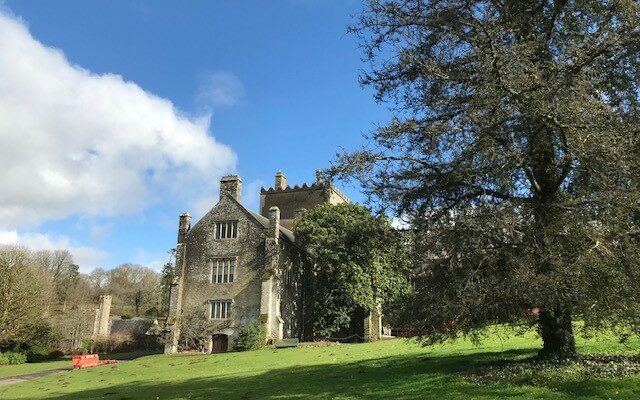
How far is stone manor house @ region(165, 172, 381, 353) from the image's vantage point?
3856cm

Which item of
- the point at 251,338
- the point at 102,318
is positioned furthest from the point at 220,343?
the point at 102,318

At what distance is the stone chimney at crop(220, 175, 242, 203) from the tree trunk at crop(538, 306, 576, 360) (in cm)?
3255

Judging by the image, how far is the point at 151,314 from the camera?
235 ft

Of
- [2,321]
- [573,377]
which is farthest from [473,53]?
[2,321]

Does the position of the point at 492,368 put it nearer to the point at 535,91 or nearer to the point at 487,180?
the point at 487,180

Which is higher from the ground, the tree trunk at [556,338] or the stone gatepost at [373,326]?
the stone gatepost at [373,326]

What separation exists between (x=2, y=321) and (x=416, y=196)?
41.0m

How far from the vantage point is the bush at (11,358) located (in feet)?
133

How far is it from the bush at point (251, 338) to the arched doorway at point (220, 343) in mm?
2277

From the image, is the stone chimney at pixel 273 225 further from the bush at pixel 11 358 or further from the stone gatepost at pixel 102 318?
the stone gatepost at pixel 102 318

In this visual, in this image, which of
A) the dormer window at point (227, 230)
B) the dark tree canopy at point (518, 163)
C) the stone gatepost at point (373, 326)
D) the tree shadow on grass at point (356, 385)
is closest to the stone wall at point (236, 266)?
the dormer window at point (227, 230)

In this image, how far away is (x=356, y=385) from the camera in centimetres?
1302

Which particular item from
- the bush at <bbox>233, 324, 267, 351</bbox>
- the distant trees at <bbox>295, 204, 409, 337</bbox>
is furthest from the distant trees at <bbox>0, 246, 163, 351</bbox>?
the distant trees at <bbox>295, 204, 409, 337</bbox>

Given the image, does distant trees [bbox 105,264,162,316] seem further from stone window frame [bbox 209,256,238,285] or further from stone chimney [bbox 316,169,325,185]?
stone chimney [bbox 316,169,325,185]
